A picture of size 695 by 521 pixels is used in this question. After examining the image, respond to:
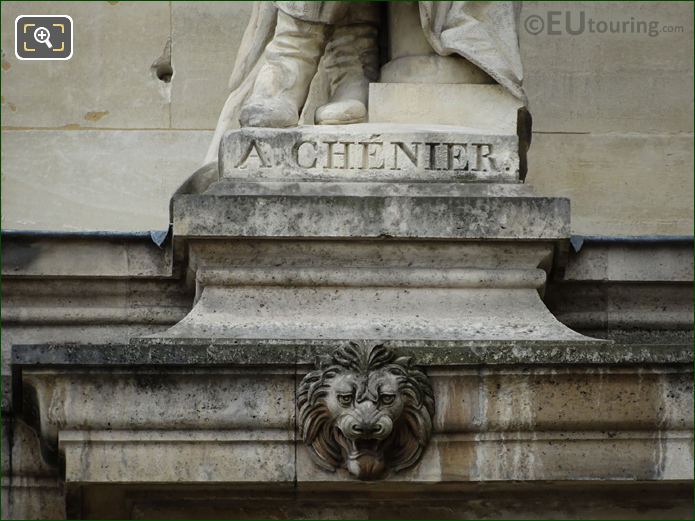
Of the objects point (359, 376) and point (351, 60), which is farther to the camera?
point (351, 60)

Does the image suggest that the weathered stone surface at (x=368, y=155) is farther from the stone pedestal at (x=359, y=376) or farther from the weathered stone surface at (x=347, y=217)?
the weathered stone surface at (x=347, y=217)

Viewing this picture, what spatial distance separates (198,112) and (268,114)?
6.46 feet

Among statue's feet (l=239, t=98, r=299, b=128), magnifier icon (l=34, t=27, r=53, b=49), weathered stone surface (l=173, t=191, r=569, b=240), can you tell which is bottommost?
weathered stone surface (l=173, t=191, r=569, b=240)

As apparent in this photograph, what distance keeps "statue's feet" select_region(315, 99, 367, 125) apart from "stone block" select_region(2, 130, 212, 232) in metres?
1.71

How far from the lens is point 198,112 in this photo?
10977mm

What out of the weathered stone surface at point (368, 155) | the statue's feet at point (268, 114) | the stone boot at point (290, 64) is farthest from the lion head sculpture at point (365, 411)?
the stone boot at point (290, 64)

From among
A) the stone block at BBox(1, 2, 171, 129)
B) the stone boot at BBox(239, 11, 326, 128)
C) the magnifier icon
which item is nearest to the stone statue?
the stone boot at BBox(239, 11, 326, 128)

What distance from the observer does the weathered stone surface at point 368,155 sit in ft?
29.4

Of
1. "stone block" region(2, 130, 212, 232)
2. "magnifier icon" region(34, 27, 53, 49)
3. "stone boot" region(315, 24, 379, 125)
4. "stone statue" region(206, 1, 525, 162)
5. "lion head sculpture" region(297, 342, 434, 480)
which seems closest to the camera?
"lion head sculpture" region(297, 342, 434, 480)

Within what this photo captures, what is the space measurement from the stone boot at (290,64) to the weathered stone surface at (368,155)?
0.18 m

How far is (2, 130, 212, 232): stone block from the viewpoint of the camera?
35.5 ft

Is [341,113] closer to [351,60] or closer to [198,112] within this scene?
[351,60]

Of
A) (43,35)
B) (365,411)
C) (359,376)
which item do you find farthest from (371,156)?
(43,35)

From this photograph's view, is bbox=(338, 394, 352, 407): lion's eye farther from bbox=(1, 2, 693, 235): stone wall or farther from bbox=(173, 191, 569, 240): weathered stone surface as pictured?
bbox=(1, 2, 693, 235): stone wall
